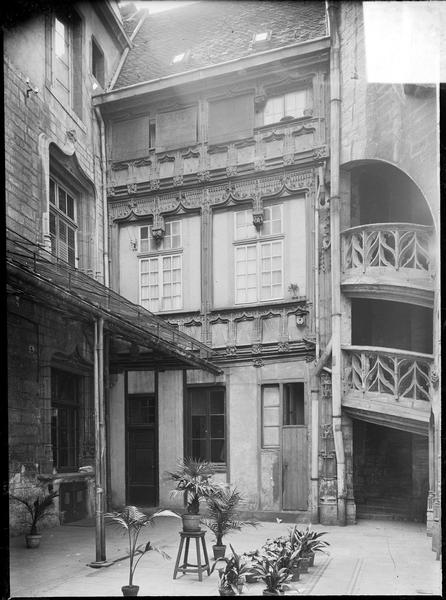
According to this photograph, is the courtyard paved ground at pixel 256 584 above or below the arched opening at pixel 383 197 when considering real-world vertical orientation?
below

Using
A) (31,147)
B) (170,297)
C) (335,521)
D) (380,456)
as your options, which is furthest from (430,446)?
(31,147)

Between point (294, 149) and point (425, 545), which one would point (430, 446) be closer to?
point (425, 545)

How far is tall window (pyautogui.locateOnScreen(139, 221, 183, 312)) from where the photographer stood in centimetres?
612

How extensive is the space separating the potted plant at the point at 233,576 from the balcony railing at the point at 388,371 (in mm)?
1512

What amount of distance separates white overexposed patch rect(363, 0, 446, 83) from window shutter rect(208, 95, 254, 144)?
3.46 feet

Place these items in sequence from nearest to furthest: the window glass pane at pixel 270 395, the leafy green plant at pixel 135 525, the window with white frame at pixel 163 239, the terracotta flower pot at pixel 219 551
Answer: the leafy green plant at pixel 135 525, the terracotta flower pot at pixel 219 551, the window glass pane at pixel 270 395, the window with white frame at pixel 163 239

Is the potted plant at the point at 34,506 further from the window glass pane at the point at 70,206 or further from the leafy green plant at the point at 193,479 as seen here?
the window glass pane at the point at 70,206

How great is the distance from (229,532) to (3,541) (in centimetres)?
163

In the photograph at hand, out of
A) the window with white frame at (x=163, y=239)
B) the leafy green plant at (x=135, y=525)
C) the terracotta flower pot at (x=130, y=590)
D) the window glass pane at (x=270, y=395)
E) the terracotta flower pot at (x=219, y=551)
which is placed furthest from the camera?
the window with white frame at (x=163, y=239)

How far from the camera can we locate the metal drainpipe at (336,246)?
5781 millimetres

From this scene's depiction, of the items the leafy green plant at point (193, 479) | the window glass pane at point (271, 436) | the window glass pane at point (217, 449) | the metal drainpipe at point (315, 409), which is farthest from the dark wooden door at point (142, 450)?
the metal drainpipe at point (315, 409)

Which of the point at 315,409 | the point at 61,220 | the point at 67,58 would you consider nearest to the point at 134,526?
the point at 315,409

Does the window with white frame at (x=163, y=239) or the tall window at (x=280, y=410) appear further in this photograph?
the window with white frame at (x=163, y=239)

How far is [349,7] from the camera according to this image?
18.5 ft
